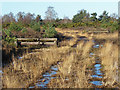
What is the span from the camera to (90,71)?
7219 mm

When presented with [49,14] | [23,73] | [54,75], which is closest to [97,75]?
[54,75]

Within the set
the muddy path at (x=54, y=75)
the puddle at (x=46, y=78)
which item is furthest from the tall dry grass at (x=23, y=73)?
the puddle at (x=46, y=78)

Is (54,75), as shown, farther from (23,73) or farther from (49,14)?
(49,14)

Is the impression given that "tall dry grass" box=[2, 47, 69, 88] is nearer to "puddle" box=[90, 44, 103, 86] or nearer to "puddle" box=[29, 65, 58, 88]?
"puddle" box=[29, 65, 58, 88]

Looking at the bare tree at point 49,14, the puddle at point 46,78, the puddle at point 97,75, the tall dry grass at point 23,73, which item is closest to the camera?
the tall dry grass at point 23,73

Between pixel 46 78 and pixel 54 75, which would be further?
pixel 54 75

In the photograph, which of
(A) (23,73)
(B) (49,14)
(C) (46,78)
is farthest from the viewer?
(B) (49,14)

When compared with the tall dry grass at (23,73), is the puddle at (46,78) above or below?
below

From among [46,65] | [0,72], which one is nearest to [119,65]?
[46,65]

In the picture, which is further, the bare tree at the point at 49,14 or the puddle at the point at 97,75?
the bare tree at the point at 49,14

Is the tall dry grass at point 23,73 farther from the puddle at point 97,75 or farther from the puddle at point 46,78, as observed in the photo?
the puddle at point 97,75

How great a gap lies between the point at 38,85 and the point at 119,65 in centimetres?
403

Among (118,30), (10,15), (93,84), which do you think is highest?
(10,15)

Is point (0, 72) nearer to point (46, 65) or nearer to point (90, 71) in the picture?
point (46, 65)
